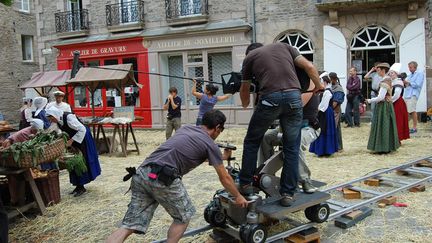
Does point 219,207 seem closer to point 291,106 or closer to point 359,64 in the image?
point 291,106

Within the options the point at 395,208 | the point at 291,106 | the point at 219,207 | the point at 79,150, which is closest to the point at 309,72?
the point at 291,106

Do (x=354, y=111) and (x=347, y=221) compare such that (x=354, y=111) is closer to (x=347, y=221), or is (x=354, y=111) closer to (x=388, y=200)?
(x=388, y=200)

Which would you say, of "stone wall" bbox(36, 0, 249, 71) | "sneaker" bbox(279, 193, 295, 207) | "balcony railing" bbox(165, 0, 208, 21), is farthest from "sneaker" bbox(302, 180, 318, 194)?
"balcony railing" bbox(165, 0, 208, 21)

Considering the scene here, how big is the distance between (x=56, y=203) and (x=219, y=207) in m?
3.13

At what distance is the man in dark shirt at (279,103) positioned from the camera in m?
4.34

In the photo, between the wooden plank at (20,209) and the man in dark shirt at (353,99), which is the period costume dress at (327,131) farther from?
the wooden plank at (20,209)

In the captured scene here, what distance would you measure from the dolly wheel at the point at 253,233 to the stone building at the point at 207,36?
10.7 meters

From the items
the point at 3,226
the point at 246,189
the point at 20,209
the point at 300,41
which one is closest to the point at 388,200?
the point at 246,189

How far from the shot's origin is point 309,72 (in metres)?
4.48

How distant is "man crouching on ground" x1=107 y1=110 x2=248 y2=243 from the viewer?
3838 mm

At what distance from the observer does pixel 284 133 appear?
Answer: 4500 millimetres

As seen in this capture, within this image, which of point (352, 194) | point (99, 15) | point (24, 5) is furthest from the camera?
point (24, 5)

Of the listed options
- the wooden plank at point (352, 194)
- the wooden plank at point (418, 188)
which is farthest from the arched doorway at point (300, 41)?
the wooden plank at point (352, 194)

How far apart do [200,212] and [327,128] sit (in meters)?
4.17
